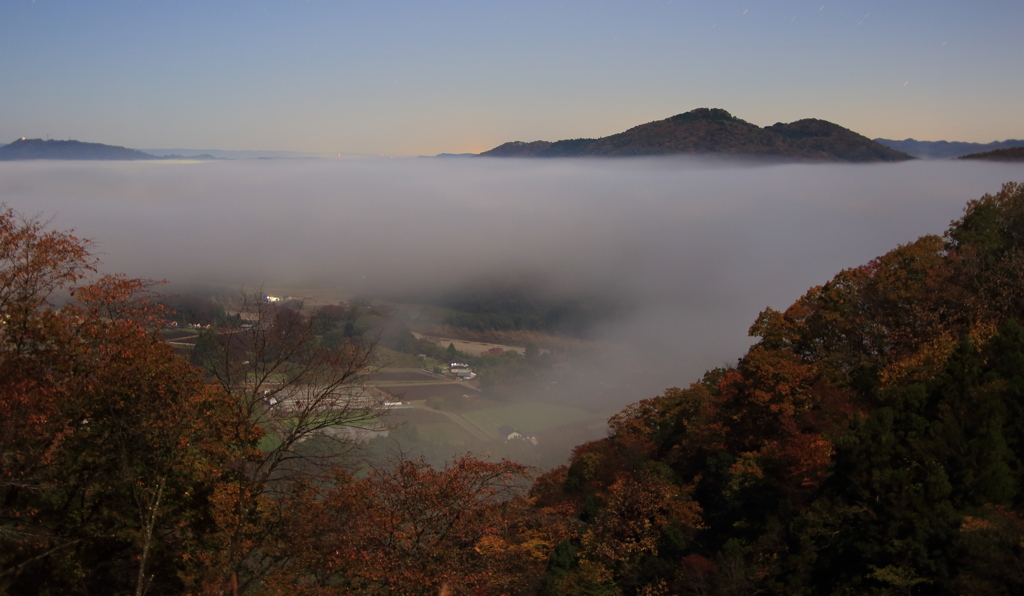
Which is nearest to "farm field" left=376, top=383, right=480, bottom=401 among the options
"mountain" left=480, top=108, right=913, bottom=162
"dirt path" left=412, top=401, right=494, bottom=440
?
"dirt path" left=412, top=401, right=494, bottom=440

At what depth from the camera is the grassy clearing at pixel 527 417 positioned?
56.6 meters

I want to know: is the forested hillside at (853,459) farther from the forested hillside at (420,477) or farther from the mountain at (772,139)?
the mountain at (772,139)

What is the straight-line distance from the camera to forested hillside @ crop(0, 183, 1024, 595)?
1043cm

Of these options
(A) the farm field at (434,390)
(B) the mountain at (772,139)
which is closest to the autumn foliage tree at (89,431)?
(A) the farm field at (434,390)

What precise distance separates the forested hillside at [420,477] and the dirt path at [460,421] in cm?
2845

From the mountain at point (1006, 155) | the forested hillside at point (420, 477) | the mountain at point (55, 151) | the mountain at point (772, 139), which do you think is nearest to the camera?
the forested hillside at point (420, 477)

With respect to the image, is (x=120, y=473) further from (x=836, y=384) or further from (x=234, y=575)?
(x=836, y=384)

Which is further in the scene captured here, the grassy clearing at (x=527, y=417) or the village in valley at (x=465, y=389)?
the grassy clearing at (x=527, y=417)

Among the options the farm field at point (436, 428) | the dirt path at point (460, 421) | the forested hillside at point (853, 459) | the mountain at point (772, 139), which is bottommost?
the dirt path at point (460, 421)

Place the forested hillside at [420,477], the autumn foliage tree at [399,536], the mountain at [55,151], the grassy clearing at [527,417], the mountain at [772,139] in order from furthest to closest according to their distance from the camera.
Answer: the mountain at [772,139], the mountain at [55,151], the grassy clearing at [527,417], the autumn foliage tree at [399,536], the forested hillside at [420,477]

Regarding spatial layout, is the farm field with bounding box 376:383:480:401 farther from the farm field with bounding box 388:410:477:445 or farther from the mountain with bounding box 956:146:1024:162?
the mountain with bounding box 956:146:1024:162

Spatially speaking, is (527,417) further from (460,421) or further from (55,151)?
(55,151)

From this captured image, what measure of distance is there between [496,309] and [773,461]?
95.7 metres

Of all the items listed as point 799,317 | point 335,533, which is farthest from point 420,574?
point 799,317
